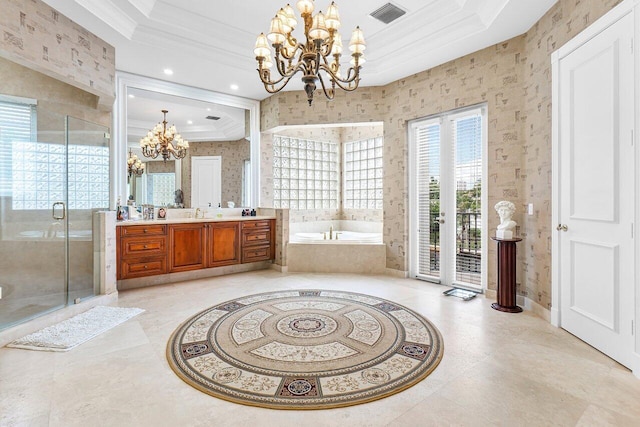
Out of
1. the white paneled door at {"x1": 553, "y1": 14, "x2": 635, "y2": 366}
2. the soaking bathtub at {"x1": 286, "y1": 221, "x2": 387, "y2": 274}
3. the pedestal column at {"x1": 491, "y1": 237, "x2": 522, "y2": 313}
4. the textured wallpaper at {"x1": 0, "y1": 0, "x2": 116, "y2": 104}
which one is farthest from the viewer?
the soaking bathtub at {"x1": 286, "y1": 221, "x2": 387, "y2": 274}

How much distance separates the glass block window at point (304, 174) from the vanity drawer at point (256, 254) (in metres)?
1.00

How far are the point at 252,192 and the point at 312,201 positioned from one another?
142 centimetres

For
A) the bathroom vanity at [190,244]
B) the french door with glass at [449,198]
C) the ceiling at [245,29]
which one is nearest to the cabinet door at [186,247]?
the bathroom vanity at [190,244]

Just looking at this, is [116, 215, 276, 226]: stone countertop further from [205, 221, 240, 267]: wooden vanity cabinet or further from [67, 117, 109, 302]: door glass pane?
[67, 117, 109, 302]: door glass pane

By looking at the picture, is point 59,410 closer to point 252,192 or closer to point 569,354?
point 569,354

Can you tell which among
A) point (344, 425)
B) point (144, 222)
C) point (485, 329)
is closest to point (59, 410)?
point (344, 425)

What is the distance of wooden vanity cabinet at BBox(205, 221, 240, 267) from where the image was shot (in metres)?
4.96

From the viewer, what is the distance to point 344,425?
5.37 feet

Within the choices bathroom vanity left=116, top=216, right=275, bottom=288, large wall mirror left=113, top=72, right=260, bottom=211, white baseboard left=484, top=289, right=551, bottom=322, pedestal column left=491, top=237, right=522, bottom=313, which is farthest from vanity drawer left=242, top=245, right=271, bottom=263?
pedestal column left=491, top=237, right=522, bottom=313

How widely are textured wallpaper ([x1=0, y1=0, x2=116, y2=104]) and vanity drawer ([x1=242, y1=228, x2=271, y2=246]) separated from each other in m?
2.62

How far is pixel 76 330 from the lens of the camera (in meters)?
2.87

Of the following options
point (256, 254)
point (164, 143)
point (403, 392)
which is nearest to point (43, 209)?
point (164, 143)

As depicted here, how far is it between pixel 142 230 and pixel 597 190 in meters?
4.93

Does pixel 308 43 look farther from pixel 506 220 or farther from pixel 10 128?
pixel 10 128
